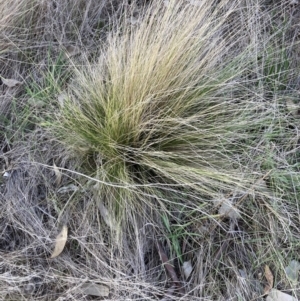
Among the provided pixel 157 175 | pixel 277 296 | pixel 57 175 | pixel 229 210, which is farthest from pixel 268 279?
pixel 57 175

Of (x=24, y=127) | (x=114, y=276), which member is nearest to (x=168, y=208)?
(x=114, y=276)

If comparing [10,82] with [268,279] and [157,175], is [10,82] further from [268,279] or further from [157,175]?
[268,279]

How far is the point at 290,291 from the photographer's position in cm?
151

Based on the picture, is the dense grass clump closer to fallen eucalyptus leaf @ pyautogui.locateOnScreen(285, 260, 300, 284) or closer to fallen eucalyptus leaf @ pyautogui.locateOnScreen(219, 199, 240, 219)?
fallen eucalyptus leaf @ pyautogui.locateOnScreen(219, 199, 240, 219)

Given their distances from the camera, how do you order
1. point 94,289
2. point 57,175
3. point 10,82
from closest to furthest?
point 94,289 → point 57,175 → point 10,82

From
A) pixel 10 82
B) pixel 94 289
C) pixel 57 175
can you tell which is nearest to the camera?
pixel 94 289

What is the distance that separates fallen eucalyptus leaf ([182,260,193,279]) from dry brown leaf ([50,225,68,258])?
0.40m

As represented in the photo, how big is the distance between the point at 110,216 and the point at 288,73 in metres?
0.89

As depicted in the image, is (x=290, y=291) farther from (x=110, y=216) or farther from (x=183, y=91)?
(x=183, y=91)

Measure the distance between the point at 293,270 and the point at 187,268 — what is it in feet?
1.12

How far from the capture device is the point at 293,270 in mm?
1521

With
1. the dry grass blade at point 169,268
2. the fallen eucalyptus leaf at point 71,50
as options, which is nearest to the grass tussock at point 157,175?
the dry grass blade at point 169,268

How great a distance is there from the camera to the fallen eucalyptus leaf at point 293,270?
151cm

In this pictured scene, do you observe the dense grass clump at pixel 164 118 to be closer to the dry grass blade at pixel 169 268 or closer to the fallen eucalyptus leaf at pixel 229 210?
the fallen eucalyptus leaf at pixel 229 210
